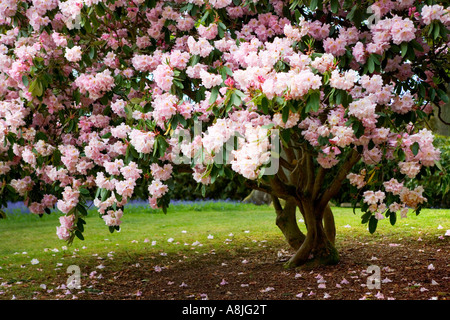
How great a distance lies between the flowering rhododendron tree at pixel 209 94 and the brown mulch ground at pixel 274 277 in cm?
68

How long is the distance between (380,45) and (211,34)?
115 centimetres

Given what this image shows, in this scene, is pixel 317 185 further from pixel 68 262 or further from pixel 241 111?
pixel 68 262

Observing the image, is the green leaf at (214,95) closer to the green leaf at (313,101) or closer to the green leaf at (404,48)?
the green leaf at (313,101)

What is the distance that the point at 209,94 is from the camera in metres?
3.47

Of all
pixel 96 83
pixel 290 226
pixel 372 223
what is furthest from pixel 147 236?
pixel 372 223

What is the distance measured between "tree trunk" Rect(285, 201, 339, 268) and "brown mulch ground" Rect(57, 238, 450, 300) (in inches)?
4.4

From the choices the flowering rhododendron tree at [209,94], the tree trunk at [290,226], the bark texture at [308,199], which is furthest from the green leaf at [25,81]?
the tree trunk at [290,226]

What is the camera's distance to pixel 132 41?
4359 millimetres

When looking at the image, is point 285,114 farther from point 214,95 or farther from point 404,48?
point 404,48

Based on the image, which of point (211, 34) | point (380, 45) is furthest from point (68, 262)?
point (380, 45)

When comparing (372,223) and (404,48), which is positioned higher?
(404,48)

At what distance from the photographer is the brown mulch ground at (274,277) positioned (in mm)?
4148

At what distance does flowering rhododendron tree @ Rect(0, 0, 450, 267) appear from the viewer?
3217 mm

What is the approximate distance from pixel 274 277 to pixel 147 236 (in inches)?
125
